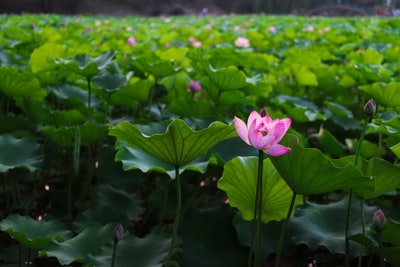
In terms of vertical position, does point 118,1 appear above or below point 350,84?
below

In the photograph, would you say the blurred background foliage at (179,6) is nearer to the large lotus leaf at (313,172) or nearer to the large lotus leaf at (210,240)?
the large lotus leaf at (210,240)

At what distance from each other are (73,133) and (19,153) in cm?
14

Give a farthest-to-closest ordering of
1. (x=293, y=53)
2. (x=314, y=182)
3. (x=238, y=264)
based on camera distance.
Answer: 1. (x=293, y=53)
2. (x=238, y=264)
3. (x=314, y=182)

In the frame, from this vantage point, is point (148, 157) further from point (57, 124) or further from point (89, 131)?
point (57, 124)

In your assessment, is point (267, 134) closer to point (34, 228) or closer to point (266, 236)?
point (266, 236)

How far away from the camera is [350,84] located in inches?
70.7

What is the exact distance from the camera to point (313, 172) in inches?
29.2

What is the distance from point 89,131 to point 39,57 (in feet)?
2.10

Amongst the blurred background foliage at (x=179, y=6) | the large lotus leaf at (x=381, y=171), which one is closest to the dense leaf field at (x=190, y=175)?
the large lotus leaf at (x=381, y=171)

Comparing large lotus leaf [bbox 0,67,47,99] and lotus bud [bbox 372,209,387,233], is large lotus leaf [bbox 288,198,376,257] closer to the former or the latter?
lotus bud [bbox 372,209,387,233]

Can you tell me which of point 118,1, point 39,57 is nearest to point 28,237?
point 39,57

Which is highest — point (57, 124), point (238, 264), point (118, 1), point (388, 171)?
point (388, 171)

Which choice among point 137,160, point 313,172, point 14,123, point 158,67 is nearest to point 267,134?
point 313,172

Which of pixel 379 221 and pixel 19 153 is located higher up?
pixel 379 221
